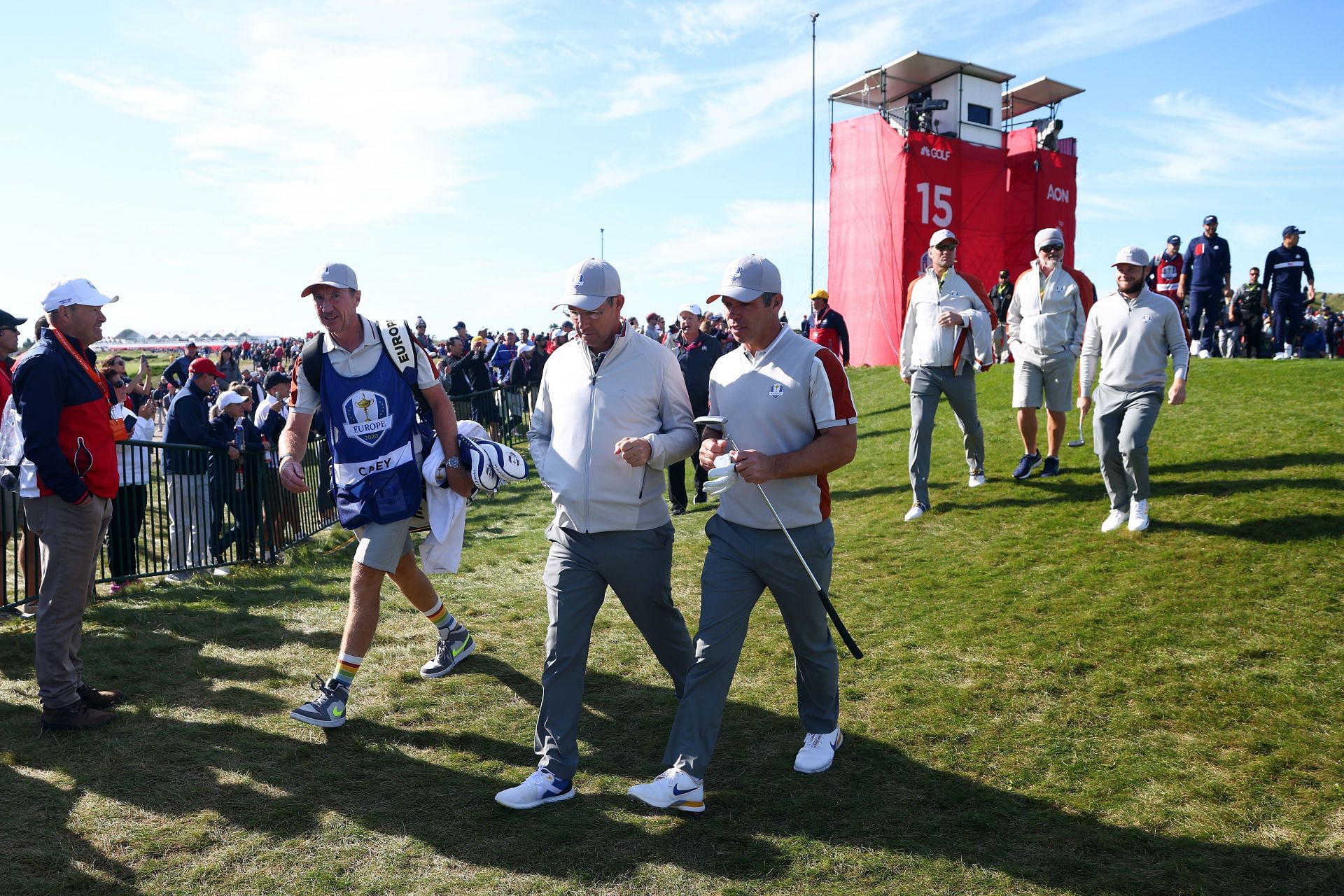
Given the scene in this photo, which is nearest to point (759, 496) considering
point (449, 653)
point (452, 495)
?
point (452, 495)

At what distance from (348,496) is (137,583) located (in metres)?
4.96

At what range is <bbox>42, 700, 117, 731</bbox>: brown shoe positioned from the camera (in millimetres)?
4582

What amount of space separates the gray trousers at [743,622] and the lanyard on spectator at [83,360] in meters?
3.37

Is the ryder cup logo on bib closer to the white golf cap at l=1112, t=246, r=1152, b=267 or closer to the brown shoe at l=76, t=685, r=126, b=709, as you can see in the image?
the brown shoe at l=76, t=685, r=126, b=709

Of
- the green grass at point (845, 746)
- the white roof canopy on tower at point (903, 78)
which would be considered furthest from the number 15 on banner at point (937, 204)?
the green grass at point (845, 746)

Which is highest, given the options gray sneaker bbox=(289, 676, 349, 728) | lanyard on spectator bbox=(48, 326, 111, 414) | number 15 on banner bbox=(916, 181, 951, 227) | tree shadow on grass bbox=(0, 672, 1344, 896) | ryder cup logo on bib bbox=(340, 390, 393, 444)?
number 15 on banner bbox=(916, 181, 951, 227)

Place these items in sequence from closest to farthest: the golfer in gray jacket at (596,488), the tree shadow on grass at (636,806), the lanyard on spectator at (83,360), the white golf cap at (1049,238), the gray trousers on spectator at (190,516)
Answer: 1. the tree shadow on grass at (636,806)
2. the golfer in gray jacket at (596,488)
3. the lanyard on spectator at (83,360)
4. the white golf cap at (1049,238)
5. the gray trousers on spectator at (190,516)

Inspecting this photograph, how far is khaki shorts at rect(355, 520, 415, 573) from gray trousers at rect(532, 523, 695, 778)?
3.19 ft

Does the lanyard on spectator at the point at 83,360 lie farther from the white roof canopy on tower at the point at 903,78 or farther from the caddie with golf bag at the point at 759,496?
the white roof canopy on tower at the point at 903,78

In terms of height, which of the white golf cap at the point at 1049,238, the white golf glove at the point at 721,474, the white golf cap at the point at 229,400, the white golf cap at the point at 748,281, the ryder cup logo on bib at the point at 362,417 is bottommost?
the white golf glove at the point at 721,474

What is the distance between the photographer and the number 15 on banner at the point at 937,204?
24922 mm

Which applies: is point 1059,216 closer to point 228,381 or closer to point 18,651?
point 228,381

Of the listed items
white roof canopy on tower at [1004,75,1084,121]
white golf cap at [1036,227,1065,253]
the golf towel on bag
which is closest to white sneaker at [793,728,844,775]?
the golf towel on bag

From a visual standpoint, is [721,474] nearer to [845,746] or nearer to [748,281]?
[748,281]
